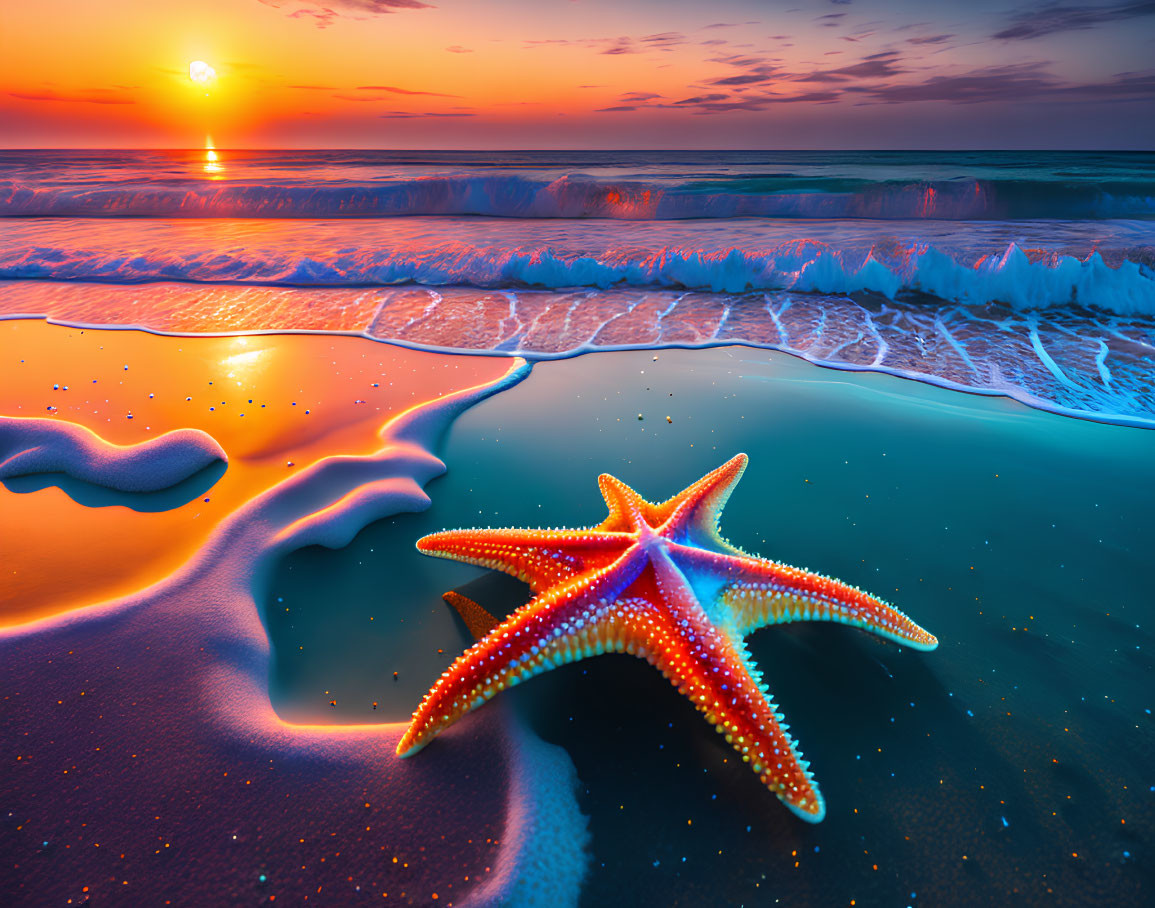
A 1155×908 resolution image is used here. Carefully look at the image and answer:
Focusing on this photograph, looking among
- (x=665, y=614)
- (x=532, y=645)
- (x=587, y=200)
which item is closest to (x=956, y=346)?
(x=665, y=614)

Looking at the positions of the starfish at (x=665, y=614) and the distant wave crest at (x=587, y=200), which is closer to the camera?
the starfish at (x=665, y=614)

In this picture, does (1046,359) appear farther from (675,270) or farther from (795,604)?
(795,604)

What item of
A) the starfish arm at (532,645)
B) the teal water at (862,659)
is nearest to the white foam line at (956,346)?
the teal water at (862,659)

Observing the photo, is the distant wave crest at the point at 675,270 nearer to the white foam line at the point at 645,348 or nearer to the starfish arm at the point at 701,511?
the white foam line at the point at 645,348

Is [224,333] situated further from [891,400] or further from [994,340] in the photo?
[994,340]

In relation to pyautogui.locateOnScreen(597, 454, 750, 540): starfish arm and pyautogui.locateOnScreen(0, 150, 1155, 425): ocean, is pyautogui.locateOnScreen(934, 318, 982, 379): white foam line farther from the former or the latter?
pyautogui.locateOnScreen(597, 454, 750, 540): starfish arm

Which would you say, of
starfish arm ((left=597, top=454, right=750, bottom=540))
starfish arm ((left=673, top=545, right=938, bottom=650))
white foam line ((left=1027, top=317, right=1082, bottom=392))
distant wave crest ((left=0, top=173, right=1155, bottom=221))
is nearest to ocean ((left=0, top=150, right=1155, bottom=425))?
white foam line ((left=1027, top=317, right=1082, bottom=392))

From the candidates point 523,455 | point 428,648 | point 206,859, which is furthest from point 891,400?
Answer: point 206,859
